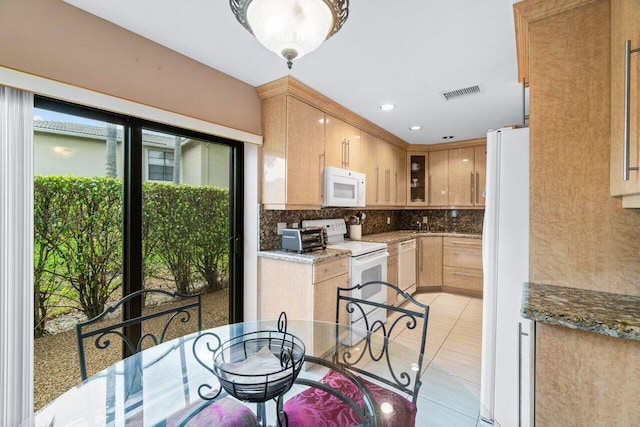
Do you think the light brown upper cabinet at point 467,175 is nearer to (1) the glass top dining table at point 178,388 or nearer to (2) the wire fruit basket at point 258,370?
(1) the glass top dining table at point 178,388

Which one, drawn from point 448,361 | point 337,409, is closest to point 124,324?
point 337,409

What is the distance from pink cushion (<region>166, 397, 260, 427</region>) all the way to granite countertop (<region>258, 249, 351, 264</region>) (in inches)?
48.4

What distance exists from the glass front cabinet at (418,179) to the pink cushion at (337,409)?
400cm

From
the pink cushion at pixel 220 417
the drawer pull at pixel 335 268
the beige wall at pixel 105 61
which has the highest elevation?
the beige wall at pixel 105 61

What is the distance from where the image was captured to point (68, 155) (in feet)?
5.43

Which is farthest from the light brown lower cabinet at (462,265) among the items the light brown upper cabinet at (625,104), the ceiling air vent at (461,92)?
the light brown upper cabinet at (625,104)

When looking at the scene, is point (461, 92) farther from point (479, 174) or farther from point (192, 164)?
point (192, 164)

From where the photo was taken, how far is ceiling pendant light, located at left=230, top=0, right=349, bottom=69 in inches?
39.4

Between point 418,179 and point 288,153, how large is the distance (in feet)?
10.4

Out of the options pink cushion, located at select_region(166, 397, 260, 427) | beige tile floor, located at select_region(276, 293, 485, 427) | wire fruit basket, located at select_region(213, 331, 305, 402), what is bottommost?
beige tile floor, located at select_region(276, 293, 485, 427)

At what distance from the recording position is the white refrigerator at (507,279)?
1547mm

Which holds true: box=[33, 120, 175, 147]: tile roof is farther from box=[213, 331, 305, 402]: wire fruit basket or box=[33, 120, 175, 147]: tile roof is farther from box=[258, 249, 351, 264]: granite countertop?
box=[213, 331, 305, 402]: wire fruit basket

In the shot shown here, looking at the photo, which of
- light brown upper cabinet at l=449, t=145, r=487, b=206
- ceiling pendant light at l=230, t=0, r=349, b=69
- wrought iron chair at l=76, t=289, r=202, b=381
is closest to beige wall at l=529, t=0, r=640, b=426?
ceiling pendant light at l=230, t=0, r=349, b=69

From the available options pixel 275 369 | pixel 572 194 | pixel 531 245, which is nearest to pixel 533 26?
pixel 572 194
